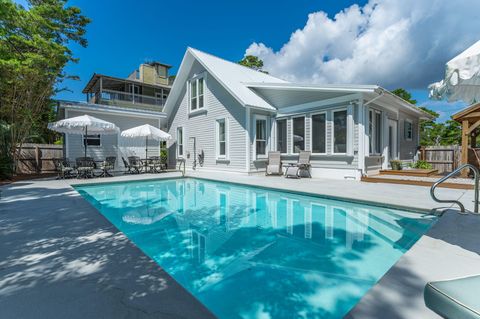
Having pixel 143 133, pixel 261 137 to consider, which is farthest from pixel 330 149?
pixel 143 133

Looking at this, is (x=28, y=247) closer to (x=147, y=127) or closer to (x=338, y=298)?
(x=338, y=298)

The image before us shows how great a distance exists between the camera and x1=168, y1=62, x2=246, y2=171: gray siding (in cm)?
1212

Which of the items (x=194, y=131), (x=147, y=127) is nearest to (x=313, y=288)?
(x=147, y=127)

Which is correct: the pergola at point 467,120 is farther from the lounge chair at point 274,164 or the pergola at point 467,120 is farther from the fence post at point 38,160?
the fence post at point 38,160

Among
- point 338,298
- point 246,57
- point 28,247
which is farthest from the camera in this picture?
point 246,57

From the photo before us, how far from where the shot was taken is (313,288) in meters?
2.77

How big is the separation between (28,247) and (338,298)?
3.88 meters

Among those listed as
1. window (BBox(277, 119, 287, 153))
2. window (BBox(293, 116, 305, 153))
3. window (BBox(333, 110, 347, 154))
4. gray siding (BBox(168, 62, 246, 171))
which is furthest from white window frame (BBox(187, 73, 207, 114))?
window (BBox(333, 110, 347, 154))

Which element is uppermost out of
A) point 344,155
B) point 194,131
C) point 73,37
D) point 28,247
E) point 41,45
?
point 73,37

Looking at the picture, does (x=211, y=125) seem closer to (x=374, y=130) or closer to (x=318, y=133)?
(x=318, y=133)

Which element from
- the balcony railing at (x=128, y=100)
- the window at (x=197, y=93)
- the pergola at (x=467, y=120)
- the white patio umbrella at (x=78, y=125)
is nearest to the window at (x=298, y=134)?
the pergola at (x=467, y=120)

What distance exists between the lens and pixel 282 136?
12.3 meters

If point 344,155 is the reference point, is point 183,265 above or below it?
below

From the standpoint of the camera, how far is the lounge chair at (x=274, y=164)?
11652mm
